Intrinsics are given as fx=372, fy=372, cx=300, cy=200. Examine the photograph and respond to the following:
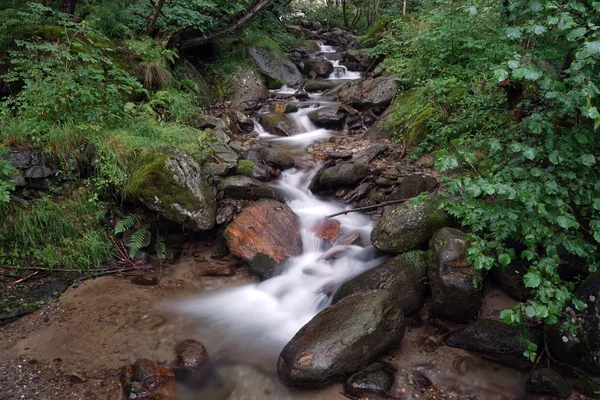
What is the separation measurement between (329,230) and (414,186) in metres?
1.54

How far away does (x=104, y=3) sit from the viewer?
28.1ft

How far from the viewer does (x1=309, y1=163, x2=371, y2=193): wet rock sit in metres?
6.88

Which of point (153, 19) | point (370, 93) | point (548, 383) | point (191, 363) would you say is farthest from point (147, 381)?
point (370, 93)

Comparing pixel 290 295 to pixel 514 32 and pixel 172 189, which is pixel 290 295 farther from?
pixel 514 32

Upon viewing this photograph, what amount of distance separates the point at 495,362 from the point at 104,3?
1016cm

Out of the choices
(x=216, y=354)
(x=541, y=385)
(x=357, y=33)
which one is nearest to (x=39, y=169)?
(x=216, y=354)

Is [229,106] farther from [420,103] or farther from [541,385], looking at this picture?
[541,385]

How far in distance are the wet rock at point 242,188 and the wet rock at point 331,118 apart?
4253 millimetres

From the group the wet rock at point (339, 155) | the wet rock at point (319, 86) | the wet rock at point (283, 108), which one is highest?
the wet rock at point (319, 86)

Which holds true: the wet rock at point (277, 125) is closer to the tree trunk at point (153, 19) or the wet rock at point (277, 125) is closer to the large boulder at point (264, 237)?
the tree trunk at point (153, 19)

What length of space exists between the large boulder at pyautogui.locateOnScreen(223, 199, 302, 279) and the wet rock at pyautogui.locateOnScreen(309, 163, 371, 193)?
3.24ft

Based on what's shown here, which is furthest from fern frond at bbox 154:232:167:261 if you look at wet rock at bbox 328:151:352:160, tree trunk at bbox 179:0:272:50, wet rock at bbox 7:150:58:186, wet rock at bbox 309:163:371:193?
tree trunk at bbox 179:0:272:50

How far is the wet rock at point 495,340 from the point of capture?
12.7 ft

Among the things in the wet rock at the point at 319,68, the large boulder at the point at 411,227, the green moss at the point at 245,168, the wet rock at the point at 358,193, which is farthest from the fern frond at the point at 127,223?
the wet rock at the point at 319,68
